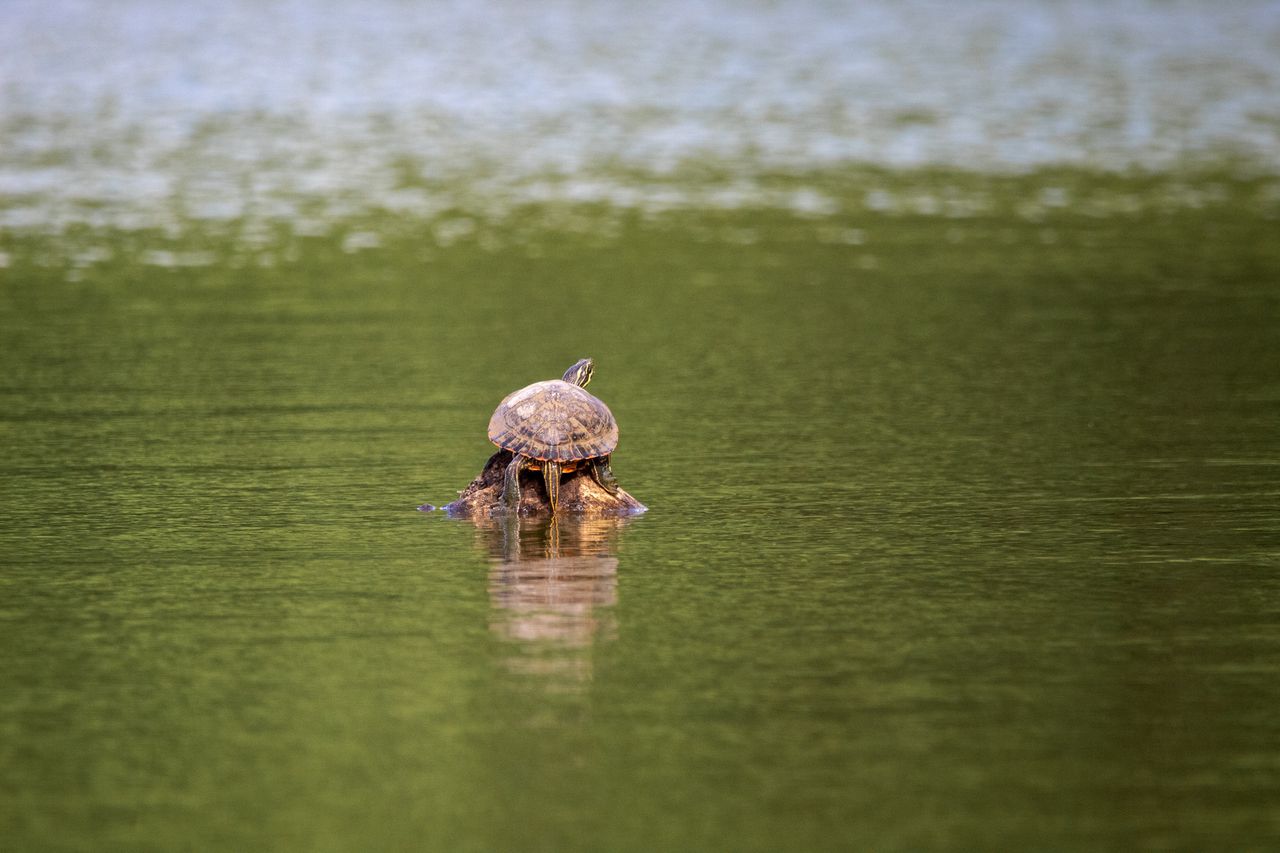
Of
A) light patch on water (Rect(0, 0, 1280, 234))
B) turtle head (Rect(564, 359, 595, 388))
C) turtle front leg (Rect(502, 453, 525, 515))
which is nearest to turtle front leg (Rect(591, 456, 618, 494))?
turtle front leg (Rect(502, 453, 525, 515))

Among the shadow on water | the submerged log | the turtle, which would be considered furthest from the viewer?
the submerged log

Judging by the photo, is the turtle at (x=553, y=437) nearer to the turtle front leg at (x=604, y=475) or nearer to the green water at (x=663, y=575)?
the turtle front leg at (x=604, y=475)

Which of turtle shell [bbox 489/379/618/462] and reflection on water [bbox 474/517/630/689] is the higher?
turtle shell [bbox 489/379/618/462]

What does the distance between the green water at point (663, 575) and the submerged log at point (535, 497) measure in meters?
0.18

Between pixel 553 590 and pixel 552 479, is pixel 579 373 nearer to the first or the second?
pixel 552 479

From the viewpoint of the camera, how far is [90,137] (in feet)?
99.9

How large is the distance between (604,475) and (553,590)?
5.42ft

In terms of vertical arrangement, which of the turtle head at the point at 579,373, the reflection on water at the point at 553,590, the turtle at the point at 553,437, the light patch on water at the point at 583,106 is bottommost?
the reflection on water at the point at 553,590

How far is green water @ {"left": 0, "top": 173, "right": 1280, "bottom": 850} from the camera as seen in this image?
6.25m

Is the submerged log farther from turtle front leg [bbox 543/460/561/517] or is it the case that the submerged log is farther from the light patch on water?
the light patch on water

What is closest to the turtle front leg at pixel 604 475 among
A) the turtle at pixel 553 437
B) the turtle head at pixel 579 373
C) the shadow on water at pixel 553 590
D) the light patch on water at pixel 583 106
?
the turtle at pixel 553 437

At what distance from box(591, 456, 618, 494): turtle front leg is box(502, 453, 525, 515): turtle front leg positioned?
380 millimetres

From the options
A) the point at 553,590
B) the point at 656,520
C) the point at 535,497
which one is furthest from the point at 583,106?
the point at 553,590

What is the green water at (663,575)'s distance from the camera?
246 inches
